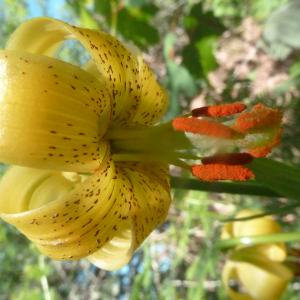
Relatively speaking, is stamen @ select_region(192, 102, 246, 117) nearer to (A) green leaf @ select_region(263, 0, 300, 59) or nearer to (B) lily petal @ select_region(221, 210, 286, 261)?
(B) lily petal @ select_region(221, 210, 286, 261)

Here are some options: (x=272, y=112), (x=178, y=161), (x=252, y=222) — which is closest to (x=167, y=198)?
(x=178, y=161)

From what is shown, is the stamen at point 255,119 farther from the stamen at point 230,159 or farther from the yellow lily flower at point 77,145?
the yellow lily flower at point 77,145

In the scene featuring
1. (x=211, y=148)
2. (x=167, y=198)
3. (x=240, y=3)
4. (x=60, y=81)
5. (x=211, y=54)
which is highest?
(x=60, y=81)

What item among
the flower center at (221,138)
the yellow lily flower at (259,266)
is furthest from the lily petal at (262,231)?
the flower center at (221,138)

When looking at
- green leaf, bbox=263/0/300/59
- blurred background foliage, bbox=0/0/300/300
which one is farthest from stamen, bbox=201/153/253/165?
green leaf, bbox=263/0/300/59

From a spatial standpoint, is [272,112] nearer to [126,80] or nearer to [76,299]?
[126,80]
